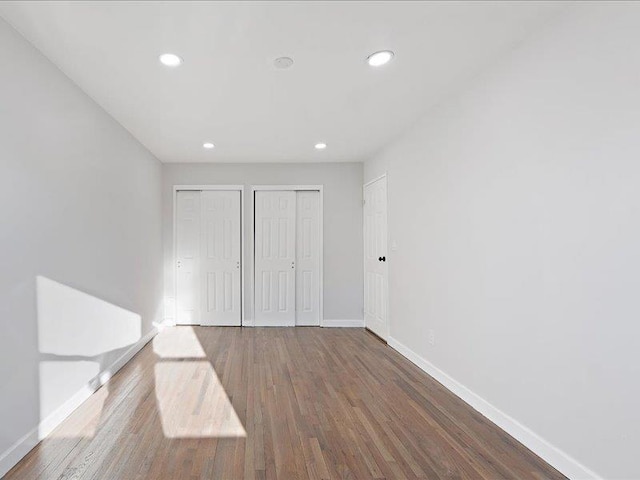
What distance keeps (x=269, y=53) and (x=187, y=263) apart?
3.80 m

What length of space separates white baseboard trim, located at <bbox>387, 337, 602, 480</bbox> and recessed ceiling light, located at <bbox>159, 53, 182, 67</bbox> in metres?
3.14

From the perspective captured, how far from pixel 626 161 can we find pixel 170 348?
14.3 ft

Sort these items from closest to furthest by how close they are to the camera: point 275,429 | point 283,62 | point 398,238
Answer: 1. point 275,429
2. point 283,62
3. point 398,238

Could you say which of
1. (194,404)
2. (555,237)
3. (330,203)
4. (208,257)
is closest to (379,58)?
(555,237)

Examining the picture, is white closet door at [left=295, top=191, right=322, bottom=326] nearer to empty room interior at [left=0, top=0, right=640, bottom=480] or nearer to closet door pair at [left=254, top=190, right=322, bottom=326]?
closet door pair at [left=254, top=190, right=322, bottom=326]

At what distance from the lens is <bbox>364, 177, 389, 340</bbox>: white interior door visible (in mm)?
4586

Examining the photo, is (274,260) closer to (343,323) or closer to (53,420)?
(343,323)

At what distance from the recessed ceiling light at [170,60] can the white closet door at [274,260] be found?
3.01 meters

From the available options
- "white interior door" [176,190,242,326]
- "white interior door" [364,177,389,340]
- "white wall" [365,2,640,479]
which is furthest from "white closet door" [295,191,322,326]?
"white wall" [365,2,640,479]

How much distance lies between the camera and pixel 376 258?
16.0 feet

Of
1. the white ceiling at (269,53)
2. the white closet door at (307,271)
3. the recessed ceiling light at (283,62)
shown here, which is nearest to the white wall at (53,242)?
the white ceiling at (269,53)

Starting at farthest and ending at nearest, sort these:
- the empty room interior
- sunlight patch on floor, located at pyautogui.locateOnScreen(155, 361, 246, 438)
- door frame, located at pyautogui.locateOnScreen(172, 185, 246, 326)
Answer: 1. door frame, located at pyautogui.locateOnScreen(172, 185, 246, 326)
2. sunlight patch on floor, located at pyautogui.locateOnScreen(155, 361, 246, 438)
3. the empty room interior

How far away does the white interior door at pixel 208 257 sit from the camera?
5.37m

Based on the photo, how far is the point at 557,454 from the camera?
191cm
